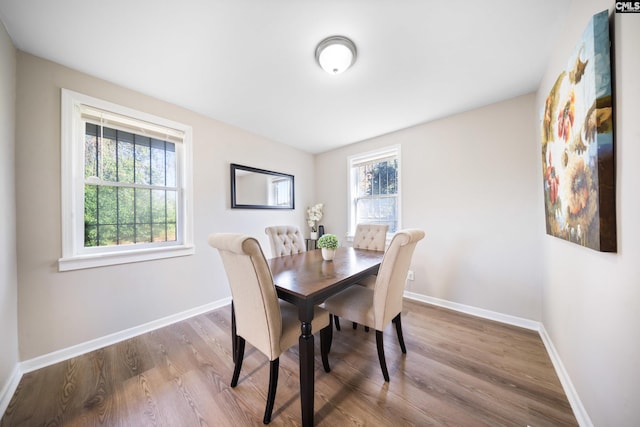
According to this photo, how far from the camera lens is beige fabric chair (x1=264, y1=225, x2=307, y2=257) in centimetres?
240

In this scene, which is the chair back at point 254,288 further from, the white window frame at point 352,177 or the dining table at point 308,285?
the white window frame at point 352,177

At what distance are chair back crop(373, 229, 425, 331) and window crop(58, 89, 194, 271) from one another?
7.17 feet

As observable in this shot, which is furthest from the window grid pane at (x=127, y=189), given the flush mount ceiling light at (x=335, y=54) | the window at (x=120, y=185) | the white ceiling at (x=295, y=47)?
the flush mount ceiling light at (x=335, y=54)

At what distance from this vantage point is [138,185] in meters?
2.19

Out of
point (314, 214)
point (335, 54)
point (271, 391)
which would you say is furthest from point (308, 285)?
point (314, 214)

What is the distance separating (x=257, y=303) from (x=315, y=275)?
1.51 feet

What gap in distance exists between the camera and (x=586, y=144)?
3.43ft

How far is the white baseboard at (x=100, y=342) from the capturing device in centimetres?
162

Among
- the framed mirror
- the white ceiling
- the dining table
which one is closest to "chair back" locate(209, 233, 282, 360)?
the dining table

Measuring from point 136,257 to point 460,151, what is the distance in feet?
12.3

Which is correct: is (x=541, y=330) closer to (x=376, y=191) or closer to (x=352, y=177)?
(x=376, y=191)

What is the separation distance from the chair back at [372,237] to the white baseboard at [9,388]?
2.91m

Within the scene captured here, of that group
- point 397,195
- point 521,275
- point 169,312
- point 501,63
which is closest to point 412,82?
point 501,63

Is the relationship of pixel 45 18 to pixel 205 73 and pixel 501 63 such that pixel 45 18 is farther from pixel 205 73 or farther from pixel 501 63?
pixel 501 63
